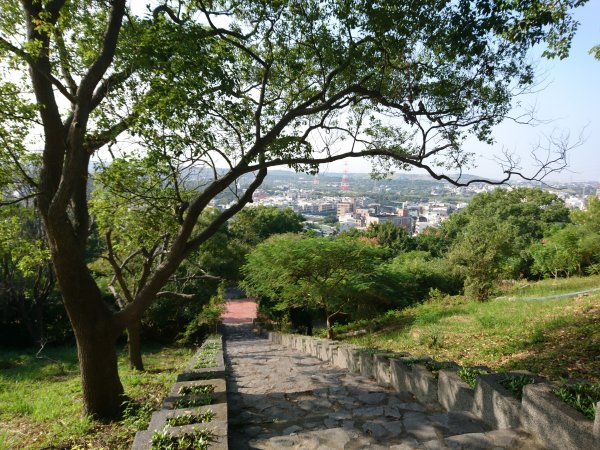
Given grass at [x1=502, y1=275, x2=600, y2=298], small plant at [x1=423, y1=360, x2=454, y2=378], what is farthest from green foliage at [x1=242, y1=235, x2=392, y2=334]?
small plant at [x1=423, y1=360, x2=454, y2=378]


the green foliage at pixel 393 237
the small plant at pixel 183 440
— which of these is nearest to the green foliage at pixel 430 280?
the small plant at pixel 183 440

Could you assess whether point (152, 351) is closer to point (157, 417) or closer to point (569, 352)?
point (157, 417)

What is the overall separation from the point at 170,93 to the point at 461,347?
6.32 meters

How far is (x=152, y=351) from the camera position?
1475 centimetres

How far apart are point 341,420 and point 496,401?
4.88 ft

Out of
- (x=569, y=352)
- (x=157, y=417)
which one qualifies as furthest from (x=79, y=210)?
(x=569, y=352)

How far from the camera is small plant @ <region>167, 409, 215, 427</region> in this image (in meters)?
3.31

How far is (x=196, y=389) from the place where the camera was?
13.9 ft

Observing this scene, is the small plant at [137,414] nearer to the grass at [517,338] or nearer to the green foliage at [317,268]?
the grass at [517,338]

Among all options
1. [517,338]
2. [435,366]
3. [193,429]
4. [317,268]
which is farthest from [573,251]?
[193,429]

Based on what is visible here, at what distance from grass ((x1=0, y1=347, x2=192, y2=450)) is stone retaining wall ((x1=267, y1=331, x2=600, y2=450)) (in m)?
3.11

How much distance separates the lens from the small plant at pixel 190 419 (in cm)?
331

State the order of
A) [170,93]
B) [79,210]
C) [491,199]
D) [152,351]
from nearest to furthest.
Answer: [170,93] → [79,210] → [152,351] → [491,199]

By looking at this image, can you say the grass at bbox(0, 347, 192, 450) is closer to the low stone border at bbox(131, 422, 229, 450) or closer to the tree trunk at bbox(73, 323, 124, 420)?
the tree trunk at bbox(73, 323, 124, 420)
